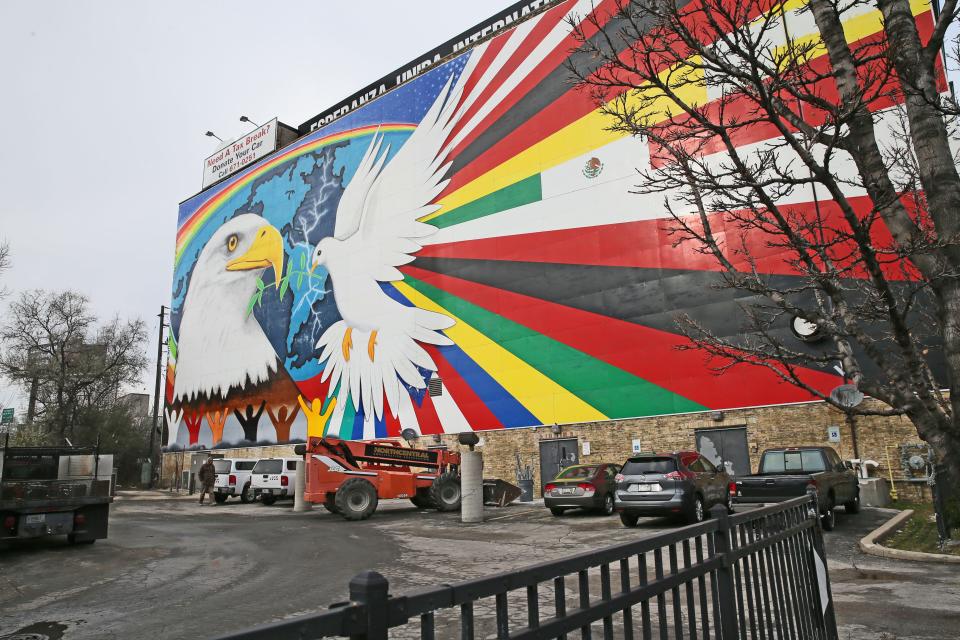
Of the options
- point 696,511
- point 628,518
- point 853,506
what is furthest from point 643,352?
point 628,518

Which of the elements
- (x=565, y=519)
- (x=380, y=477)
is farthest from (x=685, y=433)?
(x=380, y=477)

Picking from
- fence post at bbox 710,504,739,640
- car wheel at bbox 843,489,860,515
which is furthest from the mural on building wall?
fence post at bbox 710,504,739,640

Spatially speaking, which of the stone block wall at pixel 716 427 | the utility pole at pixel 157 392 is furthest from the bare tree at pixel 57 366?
the stone block wall at pixel 716 427

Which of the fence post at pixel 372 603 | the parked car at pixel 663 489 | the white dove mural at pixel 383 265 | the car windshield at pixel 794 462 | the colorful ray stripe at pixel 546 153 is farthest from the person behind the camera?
the white dove mural at pixel 383 265

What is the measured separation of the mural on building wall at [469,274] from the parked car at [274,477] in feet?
20.7

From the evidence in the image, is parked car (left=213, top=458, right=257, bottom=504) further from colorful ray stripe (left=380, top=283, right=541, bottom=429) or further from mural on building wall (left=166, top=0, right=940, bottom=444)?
colorful ray stripe (left=380, top=283, right=541, bottom=429)

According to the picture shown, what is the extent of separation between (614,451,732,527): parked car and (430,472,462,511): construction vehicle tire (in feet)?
22.9

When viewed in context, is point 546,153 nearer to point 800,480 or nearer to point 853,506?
point 853,506

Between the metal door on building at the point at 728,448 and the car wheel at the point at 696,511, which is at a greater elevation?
the metal door on building at the point at 728,448

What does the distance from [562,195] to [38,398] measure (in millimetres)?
37053

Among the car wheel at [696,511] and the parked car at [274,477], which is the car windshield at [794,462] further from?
the parked car at [274,477]

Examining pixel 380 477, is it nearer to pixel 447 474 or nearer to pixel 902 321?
pixel 447 474

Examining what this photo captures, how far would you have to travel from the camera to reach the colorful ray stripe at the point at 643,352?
20.5m

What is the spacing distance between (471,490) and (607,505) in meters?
3.89
